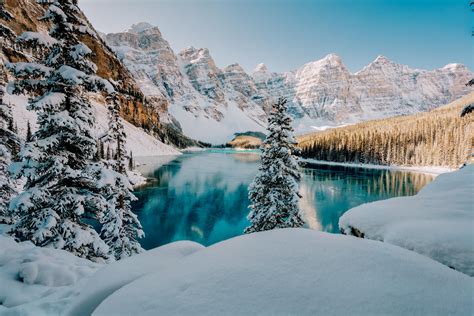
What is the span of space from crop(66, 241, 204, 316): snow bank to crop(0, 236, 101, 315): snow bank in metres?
1.24

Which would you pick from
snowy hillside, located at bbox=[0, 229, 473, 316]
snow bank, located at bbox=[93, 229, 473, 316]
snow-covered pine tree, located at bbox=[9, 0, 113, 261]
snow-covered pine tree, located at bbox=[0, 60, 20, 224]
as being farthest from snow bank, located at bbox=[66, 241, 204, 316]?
snow-covered pine tree, located at bbox=[0, 60, 20, 224]

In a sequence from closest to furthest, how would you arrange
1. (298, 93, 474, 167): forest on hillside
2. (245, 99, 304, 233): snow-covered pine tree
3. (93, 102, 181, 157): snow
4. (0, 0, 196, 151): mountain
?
(245, 99, 304, 233): snow-covered pine tree, (298, 93, 474, 167): forest on hillside, (0, 0, 196, 151): mountain, (93, 102, 181, 157): snow

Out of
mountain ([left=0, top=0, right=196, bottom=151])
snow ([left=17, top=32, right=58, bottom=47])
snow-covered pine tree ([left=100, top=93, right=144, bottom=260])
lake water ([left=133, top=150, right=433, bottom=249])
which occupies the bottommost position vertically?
lake water ([left=133, top=150, right=433, bottom=249])

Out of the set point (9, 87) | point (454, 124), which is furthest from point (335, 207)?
point (454, 124)

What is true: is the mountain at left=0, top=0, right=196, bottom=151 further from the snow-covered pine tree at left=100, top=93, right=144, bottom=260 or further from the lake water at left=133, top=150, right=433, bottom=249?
the snow-covered pine tree at left=100, top=93, right=144, bottom=260

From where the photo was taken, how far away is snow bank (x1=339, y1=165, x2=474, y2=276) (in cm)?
380

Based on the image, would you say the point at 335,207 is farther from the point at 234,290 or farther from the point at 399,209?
the point at 234,290

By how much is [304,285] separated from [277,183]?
14.3 m

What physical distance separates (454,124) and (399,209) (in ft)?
362

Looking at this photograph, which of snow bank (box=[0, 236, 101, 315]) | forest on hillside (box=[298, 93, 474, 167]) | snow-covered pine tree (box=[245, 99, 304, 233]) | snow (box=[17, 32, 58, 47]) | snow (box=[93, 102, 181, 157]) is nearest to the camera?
snow bank (box=[0, 236, 101, 315])

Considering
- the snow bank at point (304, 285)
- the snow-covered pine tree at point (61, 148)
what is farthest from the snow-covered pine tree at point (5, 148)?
the snow bank at point (304, 285)

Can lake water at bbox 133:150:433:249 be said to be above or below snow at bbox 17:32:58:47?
below

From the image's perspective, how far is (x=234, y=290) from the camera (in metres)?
2.43

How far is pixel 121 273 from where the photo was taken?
Answer: 12.8ft
